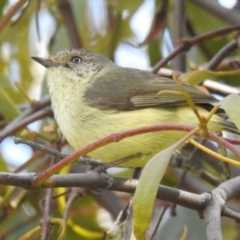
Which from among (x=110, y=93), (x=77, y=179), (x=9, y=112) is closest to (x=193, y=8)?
(x=110, y=93)

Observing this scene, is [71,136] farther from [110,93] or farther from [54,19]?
[54,19]

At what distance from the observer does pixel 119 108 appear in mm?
2859

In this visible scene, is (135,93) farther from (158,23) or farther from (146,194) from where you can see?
(146,194)

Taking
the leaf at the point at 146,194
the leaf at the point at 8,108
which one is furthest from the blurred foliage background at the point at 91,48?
the leaf at the point at 146,194

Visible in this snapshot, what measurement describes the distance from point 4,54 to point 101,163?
1.53 m

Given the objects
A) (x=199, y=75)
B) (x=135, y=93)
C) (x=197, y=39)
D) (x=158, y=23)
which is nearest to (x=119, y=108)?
(x=135, y=93)

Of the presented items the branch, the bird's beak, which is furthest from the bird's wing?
the bird's beak

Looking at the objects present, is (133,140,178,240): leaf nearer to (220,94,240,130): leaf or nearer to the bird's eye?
(220,94,240,130): leaf

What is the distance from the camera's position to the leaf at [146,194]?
5.17 ft

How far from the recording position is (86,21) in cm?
389

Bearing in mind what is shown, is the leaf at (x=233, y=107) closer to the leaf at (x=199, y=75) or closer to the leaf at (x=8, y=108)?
the leaf at (x=199, y=75)

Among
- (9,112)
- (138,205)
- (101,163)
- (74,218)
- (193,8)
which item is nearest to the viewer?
(138,205)

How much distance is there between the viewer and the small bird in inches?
106

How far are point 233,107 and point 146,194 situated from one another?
34 cm
